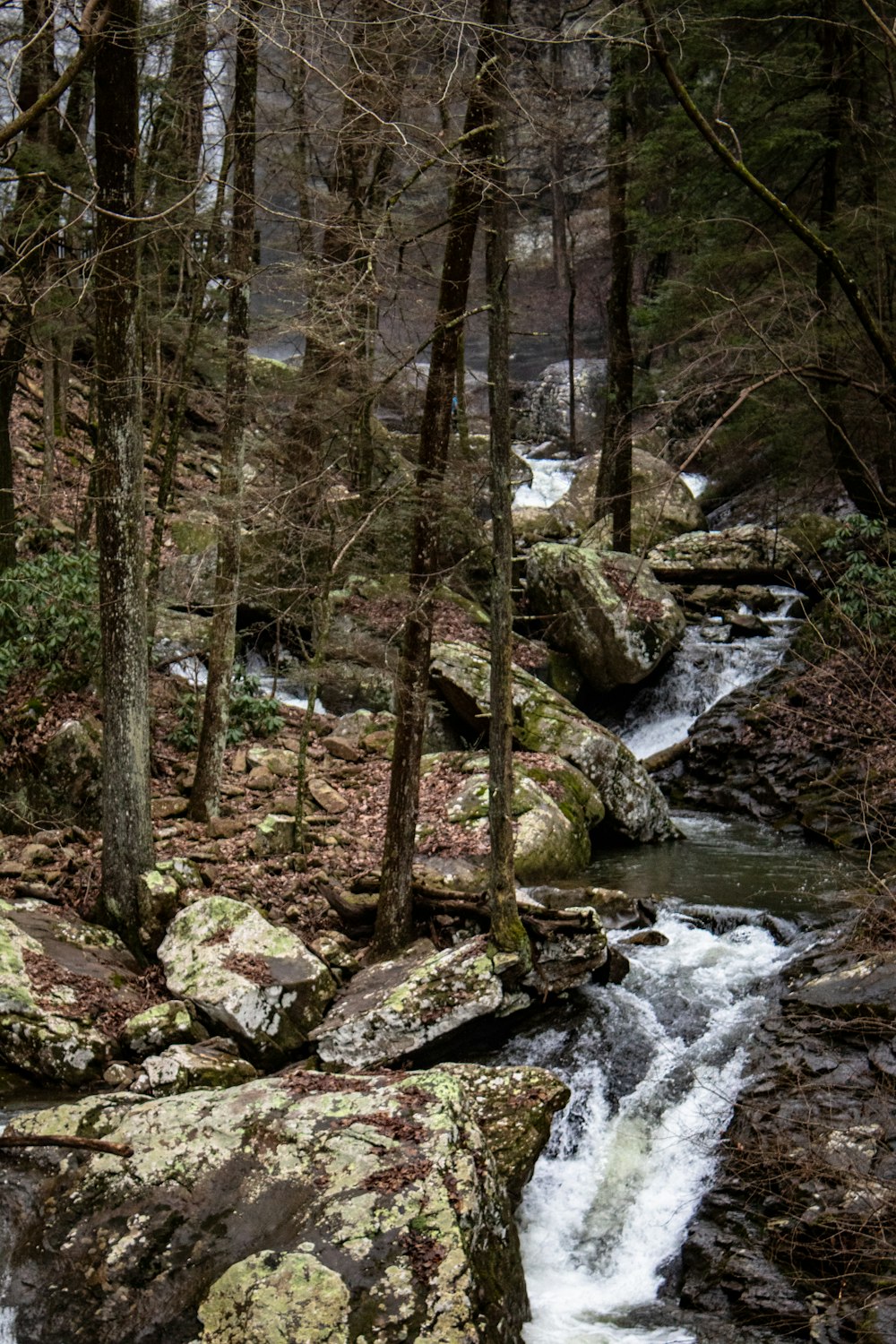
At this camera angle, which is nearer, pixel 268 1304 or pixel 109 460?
pixel 268 1304

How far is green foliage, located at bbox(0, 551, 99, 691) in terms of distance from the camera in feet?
37.8

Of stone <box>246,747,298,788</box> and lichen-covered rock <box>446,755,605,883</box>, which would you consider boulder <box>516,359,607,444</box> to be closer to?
lichen-covered rock <box>446,755,605,883</box>

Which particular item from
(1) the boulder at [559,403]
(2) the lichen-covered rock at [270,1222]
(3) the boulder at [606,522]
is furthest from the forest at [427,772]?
(1) the boulder at [559,403]

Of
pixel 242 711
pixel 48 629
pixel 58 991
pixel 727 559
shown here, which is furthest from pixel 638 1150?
pixel 727 559

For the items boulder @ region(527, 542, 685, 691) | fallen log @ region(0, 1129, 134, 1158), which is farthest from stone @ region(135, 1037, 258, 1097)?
boulder @ region(527, 542, 685, 691)

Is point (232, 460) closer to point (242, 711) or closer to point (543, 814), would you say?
point (242, 711)

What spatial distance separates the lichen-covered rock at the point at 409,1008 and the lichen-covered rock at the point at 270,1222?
161 cm

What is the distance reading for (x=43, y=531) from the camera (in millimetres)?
13523

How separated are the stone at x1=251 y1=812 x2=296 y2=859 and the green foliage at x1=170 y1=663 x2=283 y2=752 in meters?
2.28

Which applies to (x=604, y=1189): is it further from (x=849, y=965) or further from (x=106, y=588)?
(x=106, y=588)

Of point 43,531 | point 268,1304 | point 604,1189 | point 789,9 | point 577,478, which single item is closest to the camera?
point 268,1304

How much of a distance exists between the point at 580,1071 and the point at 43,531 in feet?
31.8

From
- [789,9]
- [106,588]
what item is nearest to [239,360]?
[106,588]

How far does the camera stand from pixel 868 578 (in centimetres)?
1375
